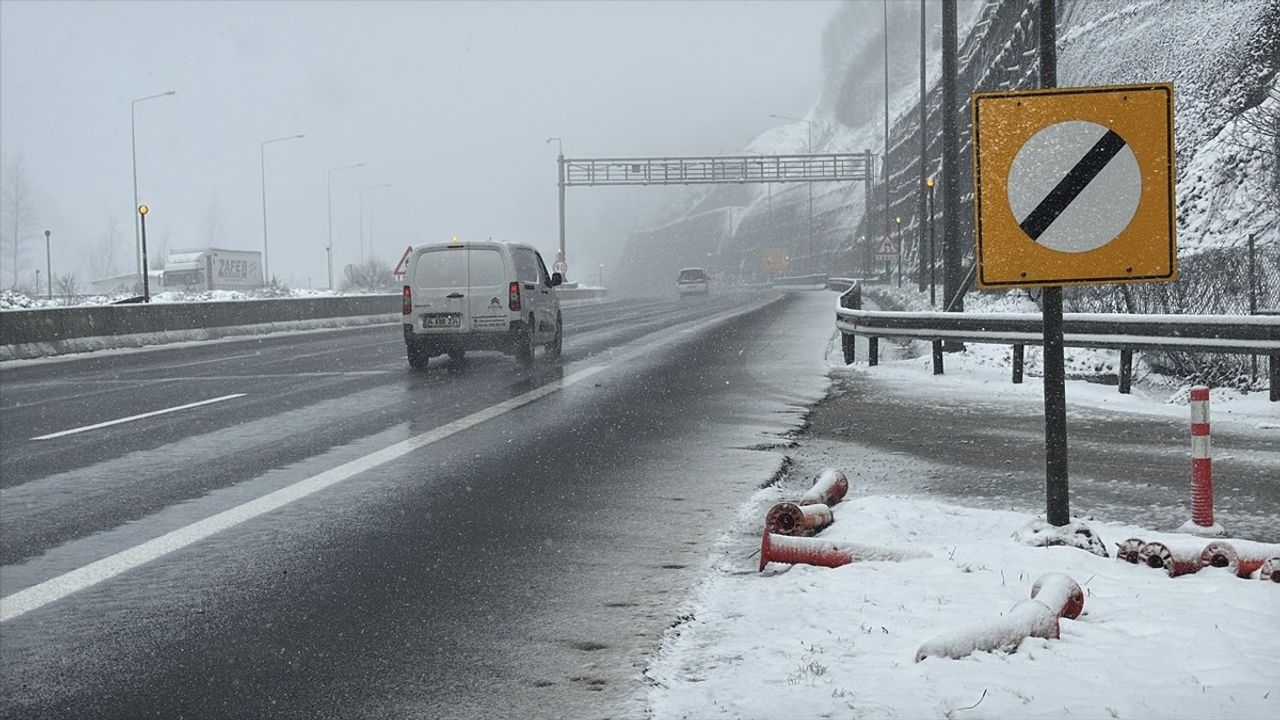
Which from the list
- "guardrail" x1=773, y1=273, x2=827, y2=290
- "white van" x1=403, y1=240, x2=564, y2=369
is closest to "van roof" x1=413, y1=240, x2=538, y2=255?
"white van" x1=403, y1=240, x2=564, y2=369

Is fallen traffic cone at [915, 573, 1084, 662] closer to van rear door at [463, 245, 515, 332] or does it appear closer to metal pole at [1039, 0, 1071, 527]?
metal pole at [1039, 0, 1071, 527]

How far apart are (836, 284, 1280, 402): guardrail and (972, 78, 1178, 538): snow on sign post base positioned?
449cm

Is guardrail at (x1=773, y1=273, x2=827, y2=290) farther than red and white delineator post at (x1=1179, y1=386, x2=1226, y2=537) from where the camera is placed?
Yes

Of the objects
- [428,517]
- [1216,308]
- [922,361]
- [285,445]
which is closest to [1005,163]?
[428,517]

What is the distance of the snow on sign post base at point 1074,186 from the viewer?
19.3ft

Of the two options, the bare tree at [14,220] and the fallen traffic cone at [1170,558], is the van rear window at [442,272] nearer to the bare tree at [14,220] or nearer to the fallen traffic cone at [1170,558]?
the fallen traffic cone at [1170,558]

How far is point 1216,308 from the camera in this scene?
18.7 meters

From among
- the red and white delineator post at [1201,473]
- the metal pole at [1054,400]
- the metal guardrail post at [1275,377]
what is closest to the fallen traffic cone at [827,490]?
the metal pole at [1054,400]

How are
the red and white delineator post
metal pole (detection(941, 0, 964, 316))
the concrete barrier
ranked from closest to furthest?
the red and white delineator post, metal pole (detection(941, 0, 964, 316)), the concrete barrier

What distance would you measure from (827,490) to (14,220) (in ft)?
382

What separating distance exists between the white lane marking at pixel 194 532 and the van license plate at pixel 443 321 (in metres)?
6.50

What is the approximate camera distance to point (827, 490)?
7.24 metres

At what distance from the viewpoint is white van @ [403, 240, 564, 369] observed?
17828 mm

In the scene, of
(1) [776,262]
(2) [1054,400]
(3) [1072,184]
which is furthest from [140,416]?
(1) [776,262]
